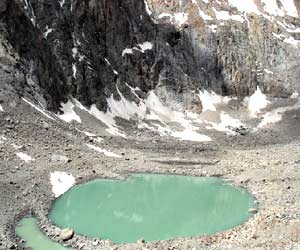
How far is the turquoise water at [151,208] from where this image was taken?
157 ft

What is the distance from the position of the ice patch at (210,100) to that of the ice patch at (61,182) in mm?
41622

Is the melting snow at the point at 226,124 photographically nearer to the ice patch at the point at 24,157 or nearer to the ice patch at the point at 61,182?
the ice patch at the point at 61,182

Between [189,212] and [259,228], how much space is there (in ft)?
31.0

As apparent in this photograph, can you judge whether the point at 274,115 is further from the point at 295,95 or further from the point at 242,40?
the point at 242,40

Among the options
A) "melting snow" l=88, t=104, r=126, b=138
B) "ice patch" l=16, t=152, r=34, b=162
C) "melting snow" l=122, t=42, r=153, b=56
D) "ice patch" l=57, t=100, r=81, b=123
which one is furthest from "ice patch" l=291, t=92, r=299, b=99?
"ice patch" l=16, t=152, r=34, b=162

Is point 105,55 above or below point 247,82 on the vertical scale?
above

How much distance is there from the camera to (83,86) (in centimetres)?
8300

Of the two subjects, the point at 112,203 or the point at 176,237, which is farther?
the point at 112,203

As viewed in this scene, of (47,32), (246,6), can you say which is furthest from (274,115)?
(47,32)

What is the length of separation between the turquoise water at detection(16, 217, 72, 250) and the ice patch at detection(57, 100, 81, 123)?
1074 inches

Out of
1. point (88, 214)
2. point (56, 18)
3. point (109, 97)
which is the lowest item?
point (109, 97)

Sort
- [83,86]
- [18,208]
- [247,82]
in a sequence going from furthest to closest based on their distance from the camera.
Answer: [247,82] < [83,86] < [18,208]

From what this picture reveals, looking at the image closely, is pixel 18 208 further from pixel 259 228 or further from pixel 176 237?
pixel 259 228

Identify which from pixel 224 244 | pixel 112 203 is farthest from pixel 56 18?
pixel 224 244
